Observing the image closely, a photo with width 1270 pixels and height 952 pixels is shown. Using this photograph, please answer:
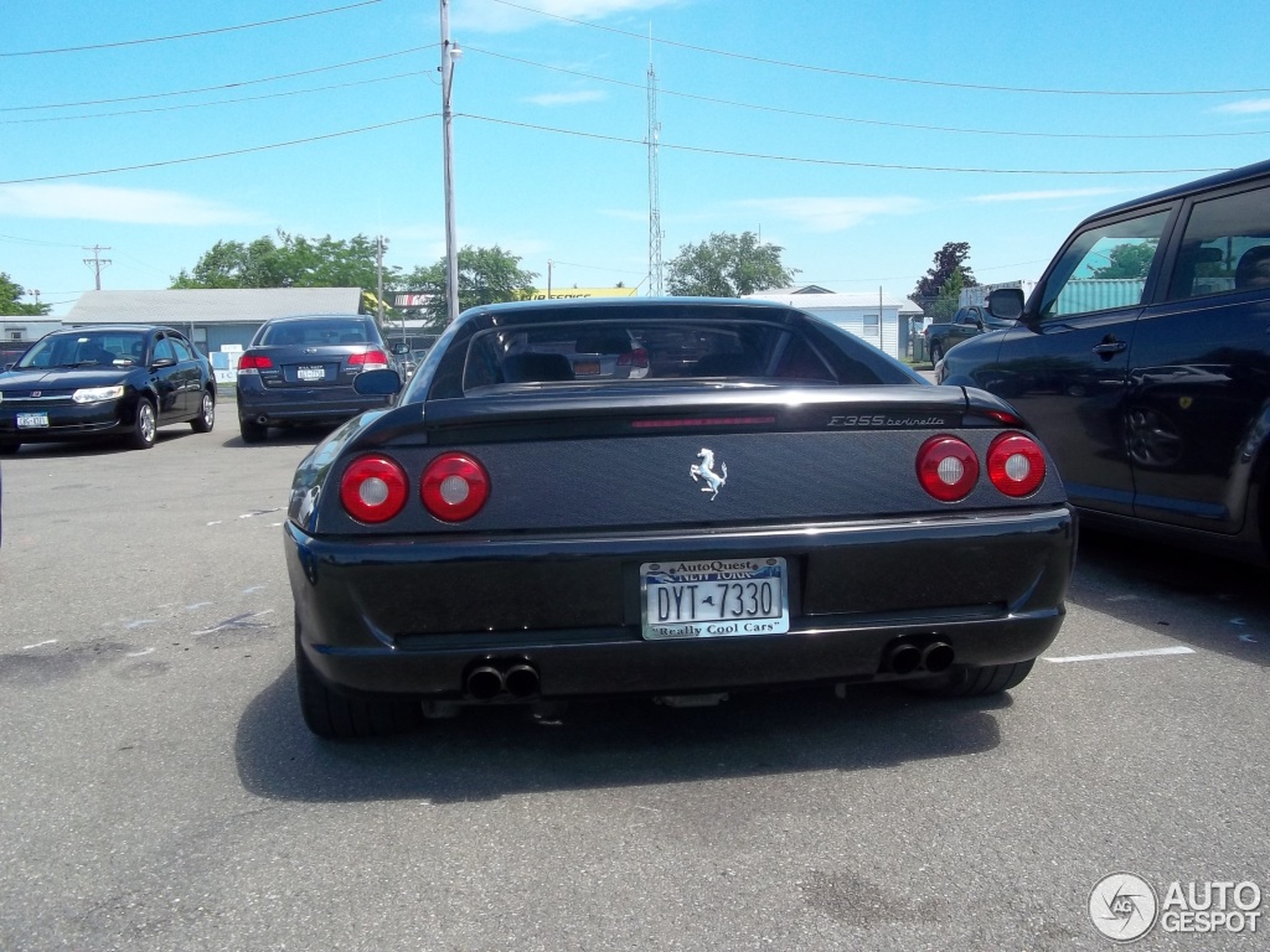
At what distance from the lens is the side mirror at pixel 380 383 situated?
4684 mm

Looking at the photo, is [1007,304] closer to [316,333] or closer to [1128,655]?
[1128,655]

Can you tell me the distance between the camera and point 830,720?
367cm

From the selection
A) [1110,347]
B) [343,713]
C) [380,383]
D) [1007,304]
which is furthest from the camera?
[1007,304]

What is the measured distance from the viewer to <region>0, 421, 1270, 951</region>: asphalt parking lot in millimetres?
2492

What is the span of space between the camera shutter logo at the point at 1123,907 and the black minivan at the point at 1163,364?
7.89 ft

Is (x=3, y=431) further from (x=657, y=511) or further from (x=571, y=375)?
(x=657, y=511)

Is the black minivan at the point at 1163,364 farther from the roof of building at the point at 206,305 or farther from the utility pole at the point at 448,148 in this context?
the roof of building at the point at 206,305

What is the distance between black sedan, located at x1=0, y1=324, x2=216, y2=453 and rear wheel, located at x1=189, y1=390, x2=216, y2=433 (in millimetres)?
52

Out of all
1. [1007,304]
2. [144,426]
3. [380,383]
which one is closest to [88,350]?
[144,426]

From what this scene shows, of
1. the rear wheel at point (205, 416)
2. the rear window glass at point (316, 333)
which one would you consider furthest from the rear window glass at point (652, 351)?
the rear wheel at point (205, 416)

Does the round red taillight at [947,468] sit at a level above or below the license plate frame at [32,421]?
A: above

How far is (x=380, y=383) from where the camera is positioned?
188 inches

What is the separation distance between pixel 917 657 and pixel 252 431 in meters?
11.7

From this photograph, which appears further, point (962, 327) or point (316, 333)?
point (962, 327)
